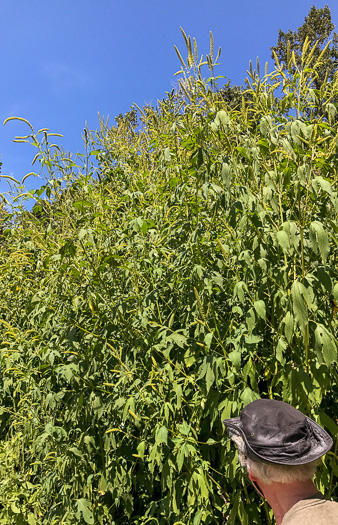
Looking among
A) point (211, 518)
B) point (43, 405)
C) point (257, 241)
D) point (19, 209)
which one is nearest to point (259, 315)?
point (257, 241)

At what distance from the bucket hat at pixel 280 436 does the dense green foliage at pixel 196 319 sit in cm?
39

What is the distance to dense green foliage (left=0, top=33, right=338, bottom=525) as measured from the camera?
2068 millimetres

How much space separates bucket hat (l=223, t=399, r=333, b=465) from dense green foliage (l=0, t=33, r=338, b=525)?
1.27ft

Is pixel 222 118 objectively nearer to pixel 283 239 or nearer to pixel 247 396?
pixel 283 239

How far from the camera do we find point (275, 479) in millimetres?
1478

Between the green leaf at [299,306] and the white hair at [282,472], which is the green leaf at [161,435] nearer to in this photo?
the white hair at [282,472]

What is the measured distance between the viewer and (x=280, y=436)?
146cm

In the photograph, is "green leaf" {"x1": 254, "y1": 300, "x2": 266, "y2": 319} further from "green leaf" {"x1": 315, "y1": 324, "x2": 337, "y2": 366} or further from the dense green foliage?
"green leaf" {"x1": 315, "y1": 324, "x2": 337, "y2": 366}

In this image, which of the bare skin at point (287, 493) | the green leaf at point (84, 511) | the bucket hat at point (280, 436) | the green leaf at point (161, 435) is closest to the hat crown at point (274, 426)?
the bucket hat at point (280, 436)

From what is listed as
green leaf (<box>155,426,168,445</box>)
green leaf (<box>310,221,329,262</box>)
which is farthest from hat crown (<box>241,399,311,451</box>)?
green leaf (<box>155,426,168,445</box>)

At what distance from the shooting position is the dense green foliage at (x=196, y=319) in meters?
2.07

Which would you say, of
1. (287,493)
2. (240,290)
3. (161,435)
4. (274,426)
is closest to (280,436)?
(274,426)

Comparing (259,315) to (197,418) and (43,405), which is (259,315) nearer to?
(197,418)

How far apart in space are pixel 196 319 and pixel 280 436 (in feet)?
2.71
